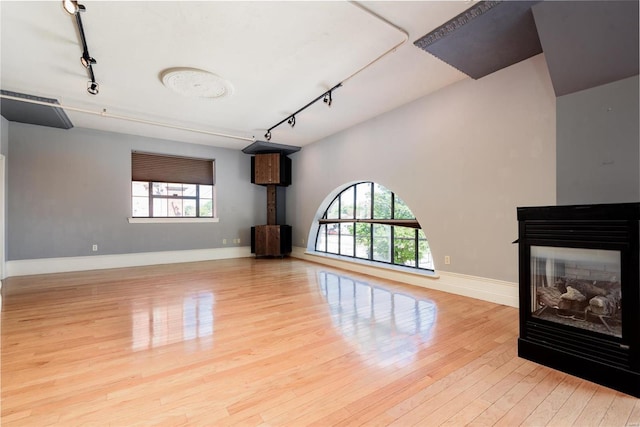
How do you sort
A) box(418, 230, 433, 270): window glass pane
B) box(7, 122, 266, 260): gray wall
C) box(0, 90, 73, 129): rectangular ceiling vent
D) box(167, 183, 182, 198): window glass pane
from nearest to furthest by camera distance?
box(0, 90, 73, 129): rectangular ceiling vent < box(418, 230, 433, 270): window glass pane < box(7, 122, 266, 260): gray wall < box(167, 183, 182, 198): window glass pane

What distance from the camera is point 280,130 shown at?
5.51 m

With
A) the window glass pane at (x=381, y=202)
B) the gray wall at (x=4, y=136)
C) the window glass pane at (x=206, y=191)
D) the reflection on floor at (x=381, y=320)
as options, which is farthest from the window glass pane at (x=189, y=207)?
the window glass pane at (x=381, y=202)

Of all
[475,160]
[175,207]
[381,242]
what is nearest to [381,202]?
[381,242]

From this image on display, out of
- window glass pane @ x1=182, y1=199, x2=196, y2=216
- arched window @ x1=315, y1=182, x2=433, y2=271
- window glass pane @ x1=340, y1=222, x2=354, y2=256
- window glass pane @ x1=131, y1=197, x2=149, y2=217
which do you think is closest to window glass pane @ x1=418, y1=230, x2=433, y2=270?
arched window @ x1=315, y1=182, x2=433, y2=271

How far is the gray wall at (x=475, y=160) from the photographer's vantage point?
9.41 feet

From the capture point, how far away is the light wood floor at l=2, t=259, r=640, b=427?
1397 millimetres

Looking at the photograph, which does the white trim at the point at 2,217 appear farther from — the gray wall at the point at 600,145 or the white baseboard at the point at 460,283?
the gray wall at the point at 600,145

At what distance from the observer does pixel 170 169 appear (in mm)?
6219

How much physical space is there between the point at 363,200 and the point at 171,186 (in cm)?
433

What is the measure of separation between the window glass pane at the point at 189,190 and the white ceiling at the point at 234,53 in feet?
7.19

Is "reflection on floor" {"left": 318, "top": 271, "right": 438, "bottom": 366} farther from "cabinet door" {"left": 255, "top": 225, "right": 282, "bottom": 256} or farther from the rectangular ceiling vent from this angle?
the rectangular ceiling vent

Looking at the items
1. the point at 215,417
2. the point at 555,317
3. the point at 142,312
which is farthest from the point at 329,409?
the point at 142,312

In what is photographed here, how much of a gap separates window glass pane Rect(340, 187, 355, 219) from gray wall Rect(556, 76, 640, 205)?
3681 mm

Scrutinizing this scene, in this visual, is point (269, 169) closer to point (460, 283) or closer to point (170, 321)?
point (170, 321)
